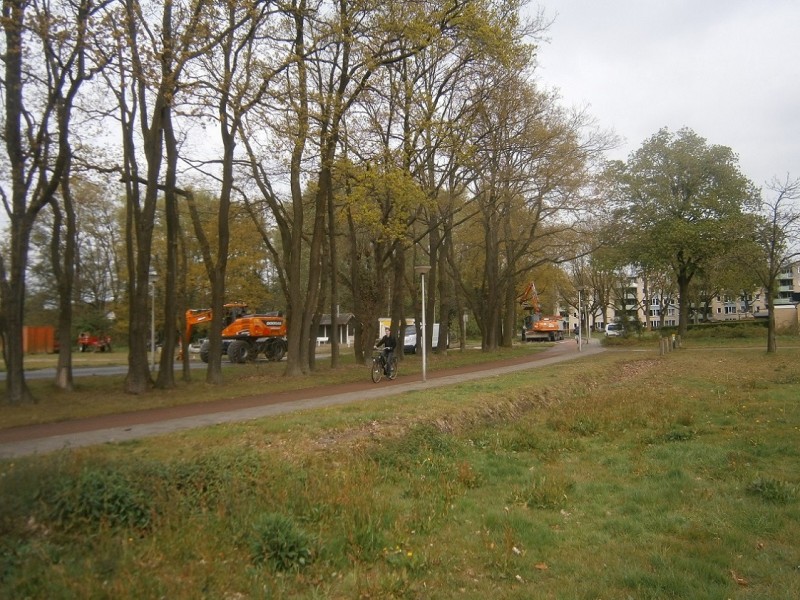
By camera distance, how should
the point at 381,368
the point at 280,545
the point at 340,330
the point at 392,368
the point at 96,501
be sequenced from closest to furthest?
the point at 280,545, the point at 96,501, the point at 381,368, the point at 392,368, the point at 340,330

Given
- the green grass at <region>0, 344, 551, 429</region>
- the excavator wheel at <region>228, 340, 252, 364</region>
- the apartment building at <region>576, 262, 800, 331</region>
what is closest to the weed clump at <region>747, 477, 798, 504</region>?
the green grass at <region>0, 344, 551, 429</region>

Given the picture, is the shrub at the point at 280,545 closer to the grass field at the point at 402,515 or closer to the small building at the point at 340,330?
the grass field at the point at 402,515

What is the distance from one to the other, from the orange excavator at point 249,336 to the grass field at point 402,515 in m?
22.5

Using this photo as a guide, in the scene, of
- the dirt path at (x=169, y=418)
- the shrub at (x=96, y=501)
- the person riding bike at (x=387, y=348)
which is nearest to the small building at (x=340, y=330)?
the person riding bike at (x=387, y=348)

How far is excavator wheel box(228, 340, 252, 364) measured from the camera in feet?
103

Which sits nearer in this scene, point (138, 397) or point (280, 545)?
point (280, 545)

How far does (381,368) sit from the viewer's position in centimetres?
1938

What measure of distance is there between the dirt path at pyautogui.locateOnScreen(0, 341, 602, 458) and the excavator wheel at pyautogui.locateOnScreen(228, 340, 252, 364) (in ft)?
49.0

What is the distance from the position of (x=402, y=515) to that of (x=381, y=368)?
13.1m

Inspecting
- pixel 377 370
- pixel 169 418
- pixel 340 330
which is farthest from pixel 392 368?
pixel 340 330

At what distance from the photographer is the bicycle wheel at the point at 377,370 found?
18922 mm

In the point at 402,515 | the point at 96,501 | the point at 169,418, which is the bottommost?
the point at 402,515

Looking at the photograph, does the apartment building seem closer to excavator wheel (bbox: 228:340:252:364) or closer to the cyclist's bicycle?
excavator wheel (bbox: 228:340:252:364)

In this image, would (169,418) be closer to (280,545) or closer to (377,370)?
(280,545)
